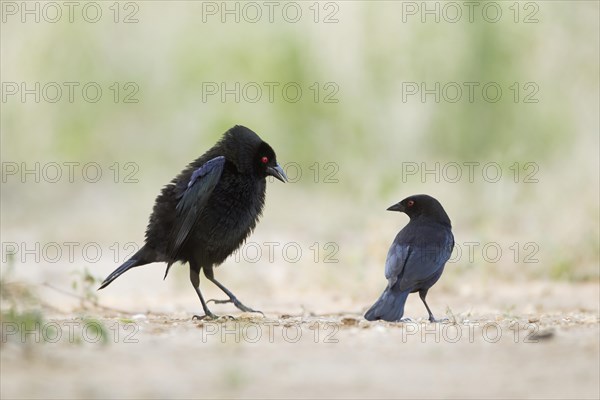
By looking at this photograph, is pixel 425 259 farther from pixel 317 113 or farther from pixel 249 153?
pixel 317 113

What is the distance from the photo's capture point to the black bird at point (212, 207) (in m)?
7.09

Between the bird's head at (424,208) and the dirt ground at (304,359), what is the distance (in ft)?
3.24

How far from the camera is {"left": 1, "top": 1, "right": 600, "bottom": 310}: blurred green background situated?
13.0 meters

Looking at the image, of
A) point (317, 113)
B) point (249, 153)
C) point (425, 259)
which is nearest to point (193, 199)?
point (249, 153)

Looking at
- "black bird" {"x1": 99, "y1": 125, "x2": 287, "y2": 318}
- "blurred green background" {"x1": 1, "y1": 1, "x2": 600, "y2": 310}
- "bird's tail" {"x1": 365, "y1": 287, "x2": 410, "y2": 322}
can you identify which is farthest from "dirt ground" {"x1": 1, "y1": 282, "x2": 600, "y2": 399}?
"blurred green background" {"x1": 1, "y1": 1, "x2": 600, "y2": 310}

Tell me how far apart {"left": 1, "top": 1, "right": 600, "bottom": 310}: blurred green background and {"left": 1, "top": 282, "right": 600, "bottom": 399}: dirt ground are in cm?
554

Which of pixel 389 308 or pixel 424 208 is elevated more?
pixel 424 208

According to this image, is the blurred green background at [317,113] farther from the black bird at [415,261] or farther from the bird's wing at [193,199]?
the bird's wing at [193,199]

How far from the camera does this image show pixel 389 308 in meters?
6.70

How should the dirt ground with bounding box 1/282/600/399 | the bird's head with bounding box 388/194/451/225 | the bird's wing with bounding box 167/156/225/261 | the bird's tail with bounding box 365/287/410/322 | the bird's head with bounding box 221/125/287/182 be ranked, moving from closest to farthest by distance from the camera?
the dirt ground with bounding box 1/282/600/399, the bird's tail with bounding box 365/287/410/322, the bird's wing with bounding box 167/156/225/261, the bird's head with bounding box 221/125/287/182, the bird's head with bounding box 388/194/451/225

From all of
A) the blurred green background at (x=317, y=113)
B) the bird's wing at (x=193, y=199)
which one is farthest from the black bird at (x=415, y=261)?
the blurred green background at (x=317, y=113)

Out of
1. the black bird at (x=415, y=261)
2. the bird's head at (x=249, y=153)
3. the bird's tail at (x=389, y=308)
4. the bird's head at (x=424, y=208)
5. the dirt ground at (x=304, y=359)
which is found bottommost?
the dirt ground at (x=304, y=359)

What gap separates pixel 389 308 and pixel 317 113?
868 cm

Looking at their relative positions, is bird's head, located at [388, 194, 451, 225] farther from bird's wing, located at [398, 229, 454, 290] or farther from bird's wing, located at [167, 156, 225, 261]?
bird's wing, located at [167, 156, 225, 261]
